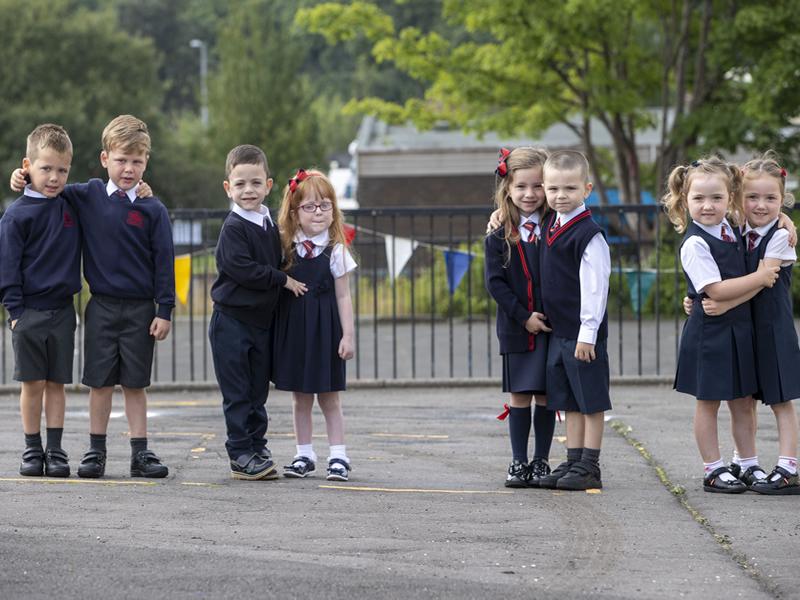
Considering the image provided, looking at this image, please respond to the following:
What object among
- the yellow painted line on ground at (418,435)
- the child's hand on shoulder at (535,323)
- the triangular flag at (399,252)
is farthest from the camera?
the triangular flag at (399,252)

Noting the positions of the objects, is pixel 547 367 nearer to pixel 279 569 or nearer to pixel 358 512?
pixel 358 512

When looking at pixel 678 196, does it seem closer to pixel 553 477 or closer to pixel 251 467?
pixel 553 477

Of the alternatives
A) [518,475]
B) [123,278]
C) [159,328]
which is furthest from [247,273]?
[518,475]

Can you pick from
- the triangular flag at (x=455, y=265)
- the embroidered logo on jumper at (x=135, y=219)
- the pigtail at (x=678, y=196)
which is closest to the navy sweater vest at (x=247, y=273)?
the embroidered logo on jumper at (x=135, y=219)

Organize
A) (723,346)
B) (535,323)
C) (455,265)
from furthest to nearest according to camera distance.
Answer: (455,265), (535,323), (723,346)

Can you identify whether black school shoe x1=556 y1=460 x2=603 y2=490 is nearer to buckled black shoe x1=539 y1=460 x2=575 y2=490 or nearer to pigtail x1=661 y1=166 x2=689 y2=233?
buckled black shoe x1=539 y1=460 x2=575 y2=490

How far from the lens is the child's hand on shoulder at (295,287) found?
22.7 ft

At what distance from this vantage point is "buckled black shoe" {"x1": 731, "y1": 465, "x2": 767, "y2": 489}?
668cm

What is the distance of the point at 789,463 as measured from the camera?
667 cm

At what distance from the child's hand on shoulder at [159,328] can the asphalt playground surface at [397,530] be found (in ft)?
2.41

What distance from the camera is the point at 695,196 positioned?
21.9 feet

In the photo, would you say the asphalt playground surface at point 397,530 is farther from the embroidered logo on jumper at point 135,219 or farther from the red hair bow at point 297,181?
the red hair bow at point 297,181

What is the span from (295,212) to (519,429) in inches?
62.6

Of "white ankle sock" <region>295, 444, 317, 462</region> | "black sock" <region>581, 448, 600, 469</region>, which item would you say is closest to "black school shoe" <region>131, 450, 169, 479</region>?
"white ankle sock" <region>295, 444, 317, 462</region>
